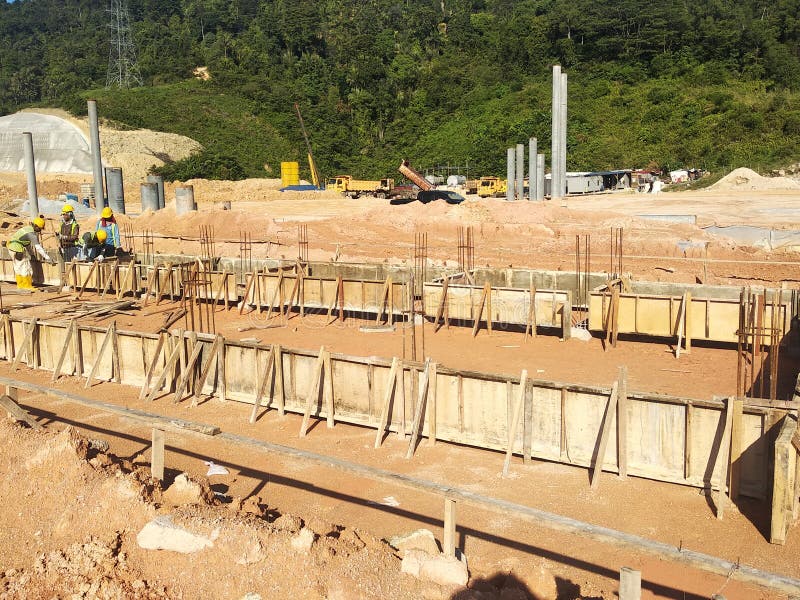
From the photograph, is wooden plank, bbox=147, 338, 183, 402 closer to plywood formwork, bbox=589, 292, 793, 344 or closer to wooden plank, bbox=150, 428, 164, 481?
wooden plank, bbox=150, 428, 164, 481

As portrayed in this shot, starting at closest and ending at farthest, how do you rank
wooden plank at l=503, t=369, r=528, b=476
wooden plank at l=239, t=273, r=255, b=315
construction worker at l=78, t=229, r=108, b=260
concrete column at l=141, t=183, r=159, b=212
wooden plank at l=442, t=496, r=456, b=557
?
wooden plank at l=442, t=496, r=456, b=557, wooden plank at l=503, t=369, r=528, b=476, wooden plank at l=239, t=273, r=255, b=315, construction worker at l=78, t=229, r=108, b=260, concrete column at l=141, t=183, r=159, b=212

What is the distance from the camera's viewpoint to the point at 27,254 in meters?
21.2

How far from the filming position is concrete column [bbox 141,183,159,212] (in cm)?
3562

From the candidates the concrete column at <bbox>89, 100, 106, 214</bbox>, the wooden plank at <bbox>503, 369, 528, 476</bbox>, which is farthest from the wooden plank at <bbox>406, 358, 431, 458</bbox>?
the concrete column at <bbox>89, 100, 106, 214</bbox>

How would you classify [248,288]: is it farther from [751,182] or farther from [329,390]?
[751,182]

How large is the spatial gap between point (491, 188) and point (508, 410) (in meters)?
35.2

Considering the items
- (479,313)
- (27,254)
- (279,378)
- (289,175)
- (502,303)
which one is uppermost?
(289,175)

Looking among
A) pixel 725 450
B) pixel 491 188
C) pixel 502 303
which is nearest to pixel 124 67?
pixel 491 188

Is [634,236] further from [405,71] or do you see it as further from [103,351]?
[405,71]

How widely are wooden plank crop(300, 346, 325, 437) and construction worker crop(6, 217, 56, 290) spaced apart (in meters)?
13.6

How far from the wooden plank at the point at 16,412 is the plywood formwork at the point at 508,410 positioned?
2.46 m

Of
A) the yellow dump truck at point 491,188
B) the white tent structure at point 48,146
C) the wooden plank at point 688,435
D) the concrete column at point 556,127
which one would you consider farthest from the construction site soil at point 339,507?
the white tent structure at point 48,146

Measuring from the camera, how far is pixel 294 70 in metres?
77.6

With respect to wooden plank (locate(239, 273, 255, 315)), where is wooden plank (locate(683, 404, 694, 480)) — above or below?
below
